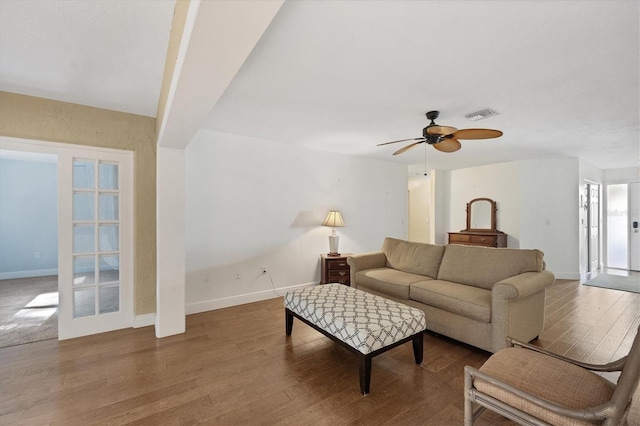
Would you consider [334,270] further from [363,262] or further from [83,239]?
[83,239]

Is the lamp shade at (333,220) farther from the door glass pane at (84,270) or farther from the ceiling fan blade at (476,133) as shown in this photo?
the door glass pane at (84,270)

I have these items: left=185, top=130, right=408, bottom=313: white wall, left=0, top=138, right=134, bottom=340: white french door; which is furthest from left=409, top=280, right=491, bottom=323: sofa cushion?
left=0, top=138, right=134, bottom=340: white french door

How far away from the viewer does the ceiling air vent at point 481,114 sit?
2885mm

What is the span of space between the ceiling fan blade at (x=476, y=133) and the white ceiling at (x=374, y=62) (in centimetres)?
32

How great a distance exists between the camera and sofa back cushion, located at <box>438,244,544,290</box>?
8.87ft

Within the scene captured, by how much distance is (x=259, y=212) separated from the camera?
4.03 meters

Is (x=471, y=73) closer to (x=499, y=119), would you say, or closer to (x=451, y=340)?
(x=499, y=119)

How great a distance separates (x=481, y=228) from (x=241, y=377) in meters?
5.96

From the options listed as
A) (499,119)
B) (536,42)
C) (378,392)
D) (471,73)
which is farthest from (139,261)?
(499,119)

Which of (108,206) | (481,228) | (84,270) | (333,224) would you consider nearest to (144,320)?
(84,270)

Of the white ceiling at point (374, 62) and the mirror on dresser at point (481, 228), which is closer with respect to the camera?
the white ceiling at point (374, 62)

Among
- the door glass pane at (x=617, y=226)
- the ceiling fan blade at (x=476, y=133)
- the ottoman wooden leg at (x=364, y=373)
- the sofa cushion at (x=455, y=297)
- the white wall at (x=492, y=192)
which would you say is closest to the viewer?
the ottoman wooden leg at (x=364, y=373)

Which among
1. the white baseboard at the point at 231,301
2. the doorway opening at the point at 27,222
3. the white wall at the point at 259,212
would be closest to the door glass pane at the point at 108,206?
the white wall at the point at 259,212

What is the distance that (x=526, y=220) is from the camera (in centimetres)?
552
